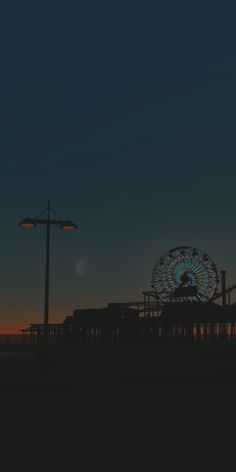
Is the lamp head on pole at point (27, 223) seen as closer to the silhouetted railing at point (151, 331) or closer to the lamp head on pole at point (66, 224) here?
the lamp head on pole at point (66, 224)

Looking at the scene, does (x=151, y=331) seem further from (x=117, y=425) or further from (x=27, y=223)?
(x=117, y=425)

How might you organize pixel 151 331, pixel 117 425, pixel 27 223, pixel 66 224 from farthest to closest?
pixel 151 331, pixel 66 224, pixel 27 223, pixel 117 425

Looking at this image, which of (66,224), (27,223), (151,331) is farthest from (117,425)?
(151,331)

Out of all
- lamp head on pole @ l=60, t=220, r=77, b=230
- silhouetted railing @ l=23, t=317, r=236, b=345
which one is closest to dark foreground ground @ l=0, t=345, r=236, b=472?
lamp head on pole @ l=60, t=220, r=77, b=230

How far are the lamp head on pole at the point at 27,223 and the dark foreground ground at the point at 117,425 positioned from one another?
5416 millimetres

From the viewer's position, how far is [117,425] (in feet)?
37.1

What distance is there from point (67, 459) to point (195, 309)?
210 feet

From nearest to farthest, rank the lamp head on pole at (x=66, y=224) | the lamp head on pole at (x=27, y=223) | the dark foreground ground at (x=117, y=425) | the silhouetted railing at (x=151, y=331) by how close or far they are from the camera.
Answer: the dark foreground ground at (x=117, y=425) → the lamp head on pole at (x=27, y=223) → the lamp head on pole at (x=66, y=224) → the silhouetted railing at (x=151, y=331)

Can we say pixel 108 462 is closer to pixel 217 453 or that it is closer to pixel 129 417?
pixel 217 453

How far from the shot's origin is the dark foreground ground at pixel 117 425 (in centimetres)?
851

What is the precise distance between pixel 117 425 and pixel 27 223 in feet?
38.5

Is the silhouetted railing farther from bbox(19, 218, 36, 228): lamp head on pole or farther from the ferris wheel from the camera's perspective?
bbox(19, 218, 36, 228): lamp head on pole

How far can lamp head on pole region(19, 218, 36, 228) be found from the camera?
21797 millimetres

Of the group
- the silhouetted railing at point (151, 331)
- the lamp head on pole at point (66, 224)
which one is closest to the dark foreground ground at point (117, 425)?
the lamp head on pole at point (66, 224)
